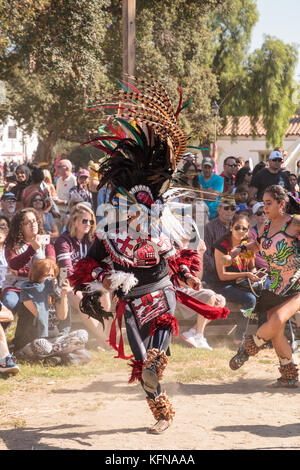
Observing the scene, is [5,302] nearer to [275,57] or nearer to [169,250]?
[169,250]

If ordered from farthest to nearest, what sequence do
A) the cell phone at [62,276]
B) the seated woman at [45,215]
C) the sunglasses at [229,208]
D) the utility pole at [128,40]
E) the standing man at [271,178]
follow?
the standing man at [271,178]
the seated woman at [45,215]
the sunglasses at [229,208]
the utility pole at [128,40]
the cell phone at [62,276]

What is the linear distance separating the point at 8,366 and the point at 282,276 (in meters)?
2.93

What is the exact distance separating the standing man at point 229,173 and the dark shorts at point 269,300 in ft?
17.2

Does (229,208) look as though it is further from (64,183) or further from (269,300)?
(64,183)

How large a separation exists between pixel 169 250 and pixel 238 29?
2829 centimetres

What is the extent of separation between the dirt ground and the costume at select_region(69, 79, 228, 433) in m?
0.52

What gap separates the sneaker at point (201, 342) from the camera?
7402mm

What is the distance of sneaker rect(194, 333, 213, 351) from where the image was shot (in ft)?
24.3

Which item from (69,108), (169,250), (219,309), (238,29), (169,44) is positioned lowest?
(219,309)

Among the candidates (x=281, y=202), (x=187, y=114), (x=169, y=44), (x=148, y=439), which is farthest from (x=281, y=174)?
(x=187, y=114)

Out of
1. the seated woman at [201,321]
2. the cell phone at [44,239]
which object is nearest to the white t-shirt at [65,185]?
the cell phone at [44,239]

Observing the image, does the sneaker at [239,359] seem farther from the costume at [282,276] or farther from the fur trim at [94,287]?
the fur trim at [94,287]

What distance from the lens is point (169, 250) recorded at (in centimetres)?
484

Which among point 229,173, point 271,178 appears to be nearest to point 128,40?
point 271,178
